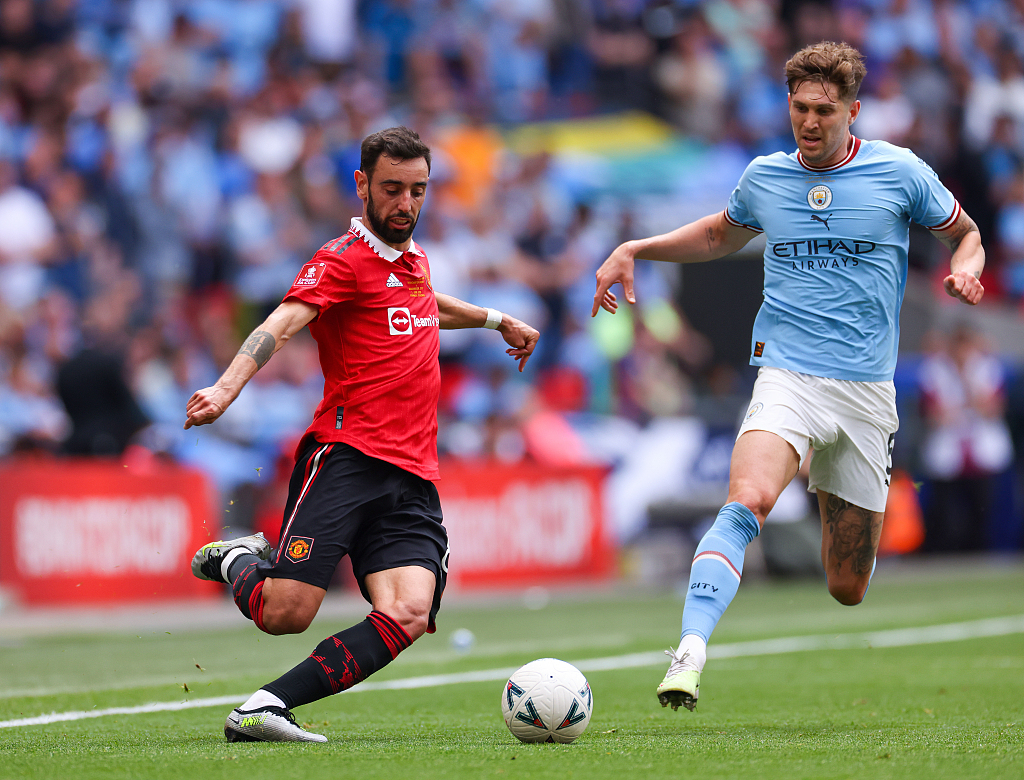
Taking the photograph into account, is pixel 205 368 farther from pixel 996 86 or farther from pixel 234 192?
pixel 996 86

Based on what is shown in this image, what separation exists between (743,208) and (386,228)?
65.2 inches

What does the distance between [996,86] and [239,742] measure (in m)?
19.1

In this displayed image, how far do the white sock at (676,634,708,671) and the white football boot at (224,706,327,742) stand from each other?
1455 millimetres

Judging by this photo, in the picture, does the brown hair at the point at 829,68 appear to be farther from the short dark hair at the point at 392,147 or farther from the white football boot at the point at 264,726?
the white football boot at the point at 264,726

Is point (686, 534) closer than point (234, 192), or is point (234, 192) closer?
point (686, 534)

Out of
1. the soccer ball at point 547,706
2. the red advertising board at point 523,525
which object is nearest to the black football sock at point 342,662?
the soccer ball at point 547,706

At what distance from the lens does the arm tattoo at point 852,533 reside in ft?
21.5

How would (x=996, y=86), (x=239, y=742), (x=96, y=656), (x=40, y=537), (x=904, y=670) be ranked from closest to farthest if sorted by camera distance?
(x=239, y=742) < (x=904, y=670) < (x=96, y=656) < (x=40, y=537) < (x=996, y=86)

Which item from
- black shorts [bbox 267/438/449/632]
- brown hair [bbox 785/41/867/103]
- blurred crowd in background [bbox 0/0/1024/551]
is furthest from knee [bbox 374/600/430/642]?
blurred crowd in background [bbox 0/0/1024/551]

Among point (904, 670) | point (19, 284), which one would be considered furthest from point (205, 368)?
point (904, 670)

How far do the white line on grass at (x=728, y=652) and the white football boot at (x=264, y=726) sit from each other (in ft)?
4.01

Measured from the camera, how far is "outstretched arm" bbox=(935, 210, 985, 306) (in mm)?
5812

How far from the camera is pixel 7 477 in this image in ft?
42.2

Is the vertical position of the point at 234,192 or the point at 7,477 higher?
the point at 234,192
